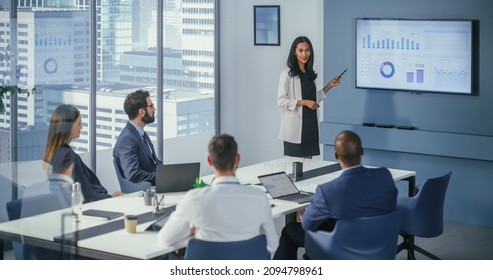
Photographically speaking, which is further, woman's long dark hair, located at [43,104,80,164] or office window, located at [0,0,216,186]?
office window, located at [0,0,216,186]

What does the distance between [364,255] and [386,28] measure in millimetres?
4048

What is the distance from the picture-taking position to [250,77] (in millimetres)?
10867

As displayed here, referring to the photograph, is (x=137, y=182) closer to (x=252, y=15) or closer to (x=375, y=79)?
(x=375, y=79)

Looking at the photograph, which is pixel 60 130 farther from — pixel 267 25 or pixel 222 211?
pixel 267 25

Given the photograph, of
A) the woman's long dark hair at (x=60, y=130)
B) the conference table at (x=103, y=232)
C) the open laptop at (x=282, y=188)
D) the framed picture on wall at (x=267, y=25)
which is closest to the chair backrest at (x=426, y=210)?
the open laptop at (x=282, y=188)

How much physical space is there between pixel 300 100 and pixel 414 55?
3.99 ft

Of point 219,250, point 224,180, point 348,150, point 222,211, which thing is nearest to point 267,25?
point 348,150

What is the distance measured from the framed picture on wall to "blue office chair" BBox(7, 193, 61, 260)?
5.05m

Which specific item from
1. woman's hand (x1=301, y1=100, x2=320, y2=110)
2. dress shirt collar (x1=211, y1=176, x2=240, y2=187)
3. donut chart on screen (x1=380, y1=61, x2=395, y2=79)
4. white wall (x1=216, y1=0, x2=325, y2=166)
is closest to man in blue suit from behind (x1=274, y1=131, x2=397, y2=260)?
dress shirt collar (x1=211, y1=176, x2=240, y2=187)

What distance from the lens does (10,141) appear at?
7.99 metres

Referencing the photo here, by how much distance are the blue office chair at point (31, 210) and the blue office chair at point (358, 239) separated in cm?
166

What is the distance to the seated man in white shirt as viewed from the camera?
511 cm

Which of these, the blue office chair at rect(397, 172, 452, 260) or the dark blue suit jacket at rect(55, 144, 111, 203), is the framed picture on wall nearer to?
the blue office chair at rect(397, 172, 452, 260)

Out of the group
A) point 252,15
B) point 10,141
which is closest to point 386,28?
point 252,15
